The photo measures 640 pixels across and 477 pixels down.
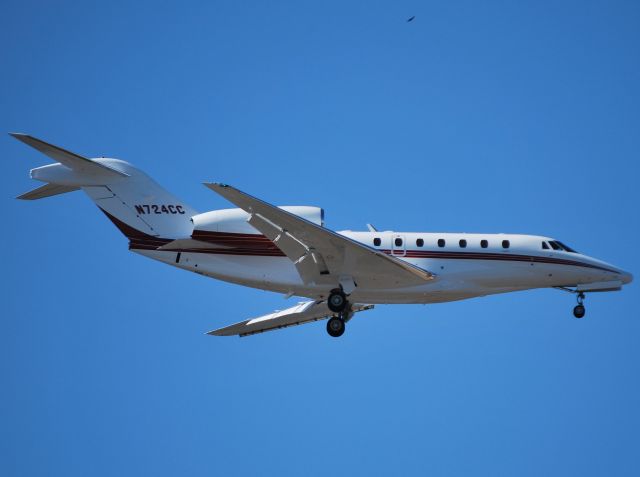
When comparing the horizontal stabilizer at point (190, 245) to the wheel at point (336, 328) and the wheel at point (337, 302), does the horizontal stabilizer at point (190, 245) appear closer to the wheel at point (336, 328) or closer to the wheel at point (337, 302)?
the wheel at point (337, 302)

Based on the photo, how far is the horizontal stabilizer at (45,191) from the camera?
26594 millimetres

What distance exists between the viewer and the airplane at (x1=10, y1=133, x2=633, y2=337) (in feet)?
83.4

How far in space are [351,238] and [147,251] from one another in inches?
218

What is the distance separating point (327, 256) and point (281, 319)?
4.88 meters

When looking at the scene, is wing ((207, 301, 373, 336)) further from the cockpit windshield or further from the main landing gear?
the cockpit windshield

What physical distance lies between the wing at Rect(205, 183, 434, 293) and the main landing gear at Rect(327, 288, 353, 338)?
29 centimetres

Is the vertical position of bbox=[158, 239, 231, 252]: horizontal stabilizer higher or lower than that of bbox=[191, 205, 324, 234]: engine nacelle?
lower

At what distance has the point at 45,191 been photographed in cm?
2672

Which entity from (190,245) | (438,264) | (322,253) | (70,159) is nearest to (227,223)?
(190,245)

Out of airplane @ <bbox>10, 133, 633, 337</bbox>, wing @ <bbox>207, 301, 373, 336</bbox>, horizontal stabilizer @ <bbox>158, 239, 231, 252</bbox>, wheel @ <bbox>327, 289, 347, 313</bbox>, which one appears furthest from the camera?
wing @ <bbox>207, 301, 373, 336</bbox>

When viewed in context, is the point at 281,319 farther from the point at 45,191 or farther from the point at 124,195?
the point at 45,191

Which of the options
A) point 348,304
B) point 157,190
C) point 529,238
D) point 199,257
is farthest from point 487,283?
point 157,190

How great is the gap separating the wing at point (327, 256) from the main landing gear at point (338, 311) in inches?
11.4

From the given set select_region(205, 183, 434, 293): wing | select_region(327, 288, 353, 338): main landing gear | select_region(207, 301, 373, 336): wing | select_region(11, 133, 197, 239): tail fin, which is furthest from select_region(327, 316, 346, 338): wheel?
select_region(11, 133, 197, 239): tail fin
